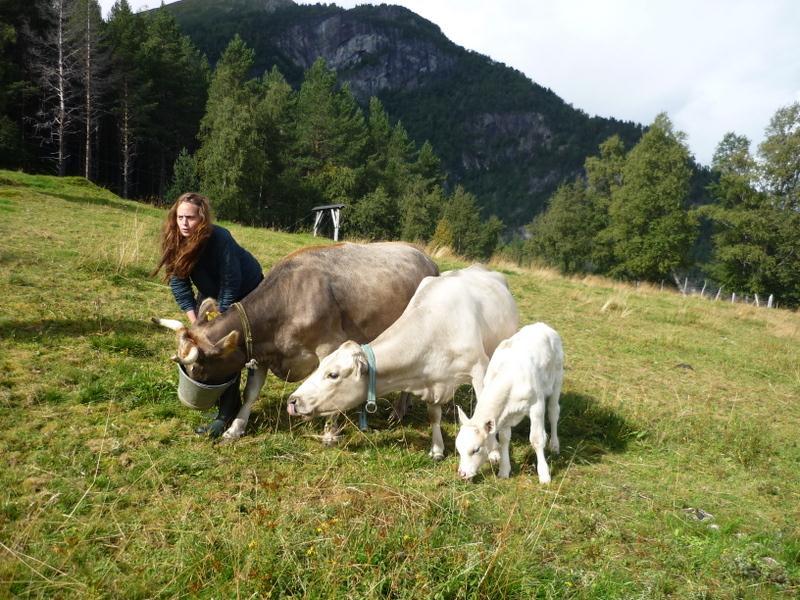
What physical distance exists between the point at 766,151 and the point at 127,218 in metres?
45.1

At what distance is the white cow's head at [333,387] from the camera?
182 inches

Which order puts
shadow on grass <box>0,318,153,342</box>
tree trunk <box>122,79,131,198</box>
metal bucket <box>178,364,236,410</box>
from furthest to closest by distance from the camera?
tree trunk <box>122,79,131,198</box>
shadow on grass <box>0,318,153,342</box>
metal bucket <box>178,364,236,410</box>

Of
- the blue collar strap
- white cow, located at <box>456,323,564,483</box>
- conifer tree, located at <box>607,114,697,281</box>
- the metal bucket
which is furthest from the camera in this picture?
conifer tree, located at <box>607,114,697,281</box>

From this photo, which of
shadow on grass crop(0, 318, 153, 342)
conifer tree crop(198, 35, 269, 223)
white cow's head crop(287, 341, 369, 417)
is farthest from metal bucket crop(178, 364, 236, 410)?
conifer tree crop(198, 35, 269, 223)

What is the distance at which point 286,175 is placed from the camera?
4500 centimetres

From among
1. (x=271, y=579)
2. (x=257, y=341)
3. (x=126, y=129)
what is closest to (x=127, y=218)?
(x=257, y=341)

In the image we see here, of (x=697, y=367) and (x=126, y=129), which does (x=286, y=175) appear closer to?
(x=126, y=129)

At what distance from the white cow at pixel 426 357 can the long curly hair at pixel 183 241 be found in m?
1.72

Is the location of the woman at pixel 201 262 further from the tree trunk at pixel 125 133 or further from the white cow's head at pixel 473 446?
the tree trunk at pixel 125 133

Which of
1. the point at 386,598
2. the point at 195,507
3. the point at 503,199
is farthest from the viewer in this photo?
the point at 503,199

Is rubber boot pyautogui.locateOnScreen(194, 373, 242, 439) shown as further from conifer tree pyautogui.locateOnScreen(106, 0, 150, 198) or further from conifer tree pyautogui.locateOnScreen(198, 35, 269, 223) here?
conifer tree pyautogui.locateOnScreen(106, 0, 150, 198)

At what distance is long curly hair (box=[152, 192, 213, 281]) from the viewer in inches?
191

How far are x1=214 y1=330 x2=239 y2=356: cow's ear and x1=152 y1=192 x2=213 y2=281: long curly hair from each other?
898 millimetres

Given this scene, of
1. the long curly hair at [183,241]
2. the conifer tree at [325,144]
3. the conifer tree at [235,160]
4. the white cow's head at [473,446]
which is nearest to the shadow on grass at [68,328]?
the long curly hair at [183,241]
